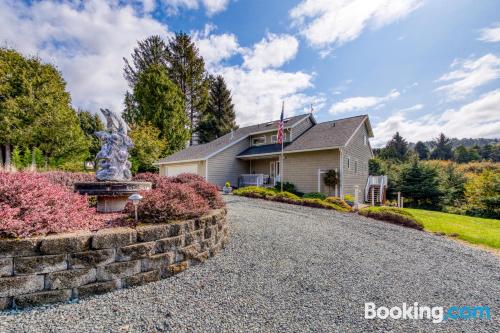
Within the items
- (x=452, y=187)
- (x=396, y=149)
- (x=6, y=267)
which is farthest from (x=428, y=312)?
(x=396, y=149)

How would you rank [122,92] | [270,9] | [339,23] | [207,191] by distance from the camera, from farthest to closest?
[122,92]
[270,9]
[339,23]
[207,191]

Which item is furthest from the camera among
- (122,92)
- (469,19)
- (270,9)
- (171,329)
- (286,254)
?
(122,92)

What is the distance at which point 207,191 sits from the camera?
514 centimetres

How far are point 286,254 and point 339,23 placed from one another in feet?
26.8

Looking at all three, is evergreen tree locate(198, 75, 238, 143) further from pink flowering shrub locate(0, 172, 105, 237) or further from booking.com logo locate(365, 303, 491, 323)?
booking.com logo locate(365, 303, 491, 323)

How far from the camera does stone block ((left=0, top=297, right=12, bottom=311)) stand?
239 cm

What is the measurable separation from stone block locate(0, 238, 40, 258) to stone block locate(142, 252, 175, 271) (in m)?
1.14

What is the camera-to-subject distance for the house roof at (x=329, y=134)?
47.1ft

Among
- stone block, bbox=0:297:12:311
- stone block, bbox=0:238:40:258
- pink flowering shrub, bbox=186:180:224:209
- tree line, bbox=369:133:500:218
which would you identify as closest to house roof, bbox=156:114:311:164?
tree line, bbox=369:133:500:218

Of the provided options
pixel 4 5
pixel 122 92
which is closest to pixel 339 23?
pixel 4 5

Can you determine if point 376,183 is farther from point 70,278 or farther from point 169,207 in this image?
point 70,278

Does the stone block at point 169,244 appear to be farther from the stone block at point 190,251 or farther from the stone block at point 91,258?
the stone block at point 91,258

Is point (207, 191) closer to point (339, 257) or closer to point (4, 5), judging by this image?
point (339, 257)

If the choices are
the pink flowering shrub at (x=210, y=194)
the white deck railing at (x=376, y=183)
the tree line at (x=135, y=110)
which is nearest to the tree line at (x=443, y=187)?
the white deck railing at (x=376, y=183)
